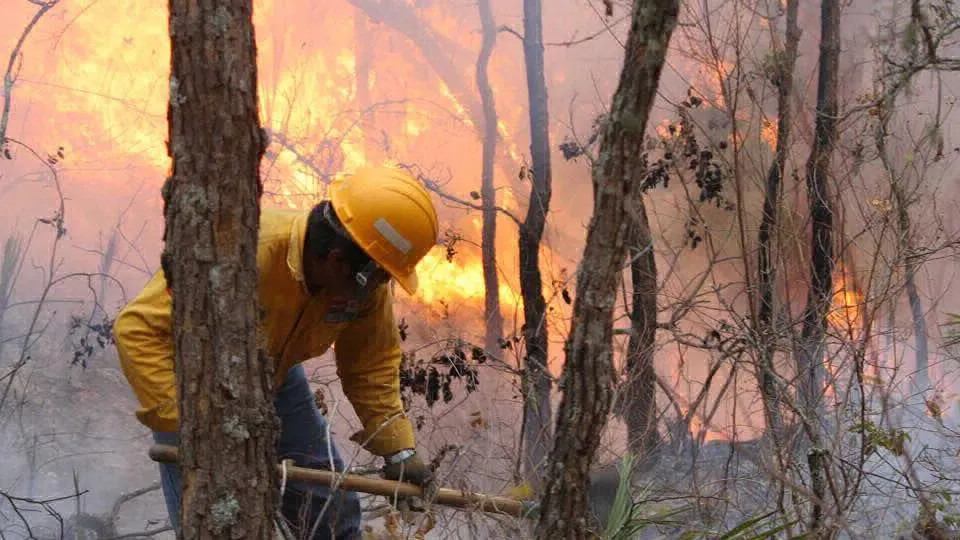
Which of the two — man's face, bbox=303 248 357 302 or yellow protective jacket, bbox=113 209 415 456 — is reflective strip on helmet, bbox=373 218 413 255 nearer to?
man's face, bbox=303 248 357 302

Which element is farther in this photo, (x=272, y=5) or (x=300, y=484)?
(x=272, y=5)

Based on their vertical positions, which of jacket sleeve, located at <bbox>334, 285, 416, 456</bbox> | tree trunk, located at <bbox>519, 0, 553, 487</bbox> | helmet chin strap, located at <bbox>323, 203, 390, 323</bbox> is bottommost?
jacket sleeve, located at <bbox>334, 285, 416, 456</bbox>

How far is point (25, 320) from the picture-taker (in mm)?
14844

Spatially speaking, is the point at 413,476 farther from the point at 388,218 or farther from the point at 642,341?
the point at 642,341

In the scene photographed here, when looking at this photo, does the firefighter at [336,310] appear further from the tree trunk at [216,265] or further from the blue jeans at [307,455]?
the tree trunk at [216,265]

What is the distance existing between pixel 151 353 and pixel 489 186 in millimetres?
10256

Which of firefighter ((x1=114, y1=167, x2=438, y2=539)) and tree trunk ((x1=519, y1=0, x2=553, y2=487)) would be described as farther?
tree trunk ((x1=519, y1=0, x2=553, y2=487))

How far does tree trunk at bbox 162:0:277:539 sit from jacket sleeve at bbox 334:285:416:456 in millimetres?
1471

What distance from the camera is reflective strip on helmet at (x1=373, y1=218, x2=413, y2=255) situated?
3.21 meters

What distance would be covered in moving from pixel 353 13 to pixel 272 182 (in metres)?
3.40

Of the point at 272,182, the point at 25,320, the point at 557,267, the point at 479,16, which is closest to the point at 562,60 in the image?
the point at 479,16

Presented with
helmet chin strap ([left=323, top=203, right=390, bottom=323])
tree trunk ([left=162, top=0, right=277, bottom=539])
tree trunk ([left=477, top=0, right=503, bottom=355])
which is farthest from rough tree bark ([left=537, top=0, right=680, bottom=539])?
tree trunk ([left=477, top=0, right=503, bottom=355])

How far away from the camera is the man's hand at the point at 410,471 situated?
3.49 metres

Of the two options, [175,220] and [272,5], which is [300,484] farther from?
[272,5]
